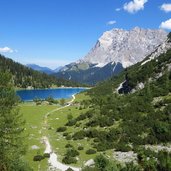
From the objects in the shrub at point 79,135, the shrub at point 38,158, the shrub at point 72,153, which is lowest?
the shrub at point 38,158

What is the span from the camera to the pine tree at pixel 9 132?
38812mm

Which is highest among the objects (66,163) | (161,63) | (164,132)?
(161,63)

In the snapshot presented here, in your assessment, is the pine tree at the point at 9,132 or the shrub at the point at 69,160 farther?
the shrub at the point at 69,160

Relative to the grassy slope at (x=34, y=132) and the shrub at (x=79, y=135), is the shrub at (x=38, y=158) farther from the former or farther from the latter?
the shrub at (x=79, y=135)

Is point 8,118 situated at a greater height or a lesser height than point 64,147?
greater

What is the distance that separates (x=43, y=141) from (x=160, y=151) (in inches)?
974

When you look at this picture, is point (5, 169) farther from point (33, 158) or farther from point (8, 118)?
point (33, 158)

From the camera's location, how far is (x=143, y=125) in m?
60.8

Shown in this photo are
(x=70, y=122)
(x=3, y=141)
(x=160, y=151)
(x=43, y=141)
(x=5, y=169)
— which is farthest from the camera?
(x=70, y=122)

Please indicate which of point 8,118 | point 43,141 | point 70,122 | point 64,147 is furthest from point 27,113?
point 8,118

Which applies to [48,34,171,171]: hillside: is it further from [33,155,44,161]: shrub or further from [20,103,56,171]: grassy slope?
[20,103,56,171]: grassy slope

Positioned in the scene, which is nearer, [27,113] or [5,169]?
[5,169]

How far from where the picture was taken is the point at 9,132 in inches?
1658

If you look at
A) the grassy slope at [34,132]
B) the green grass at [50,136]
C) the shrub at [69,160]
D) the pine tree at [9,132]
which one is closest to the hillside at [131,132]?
the shrub at [69,160]
